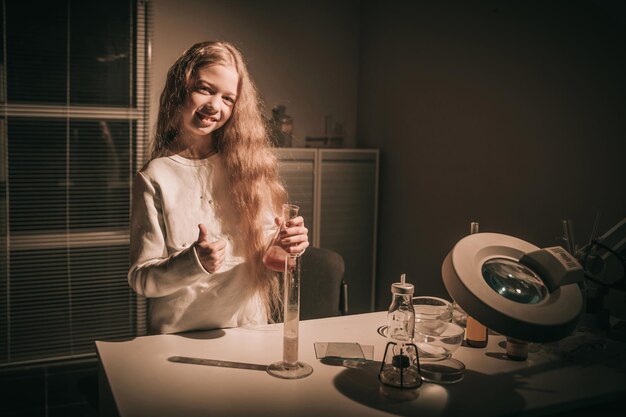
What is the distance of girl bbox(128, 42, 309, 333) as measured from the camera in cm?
164

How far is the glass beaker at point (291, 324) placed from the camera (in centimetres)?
128

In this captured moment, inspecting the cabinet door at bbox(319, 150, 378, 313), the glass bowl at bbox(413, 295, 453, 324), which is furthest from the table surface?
the cabinet door at bbox(319, 150, 378, 313)

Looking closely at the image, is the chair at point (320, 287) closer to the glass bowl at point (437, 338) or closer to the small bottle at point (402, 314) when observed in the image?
the glass bowl at point (437, 338)

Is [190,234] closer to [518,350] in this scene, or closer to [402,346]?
[402,346]

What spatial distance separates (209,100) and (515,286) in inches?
38.0

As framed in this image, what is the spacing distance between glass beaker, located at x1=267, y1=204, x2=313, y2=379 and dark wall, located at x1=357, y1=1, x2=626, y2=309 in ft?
5.19

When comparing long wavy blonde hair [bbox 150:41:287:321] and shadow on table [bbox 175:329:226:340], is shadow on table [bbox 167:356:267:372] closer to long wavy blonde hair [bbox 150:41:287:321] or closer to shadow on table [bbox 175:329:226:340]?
shadow on table [bbox 175:329:226:340]

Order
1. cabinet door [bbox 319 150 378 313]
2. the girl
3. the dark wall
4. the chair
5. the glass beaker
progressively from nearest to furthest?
the glass beaker
the girl
the chair
the dark wall
cabinet door [bbox 319 150 378 313]

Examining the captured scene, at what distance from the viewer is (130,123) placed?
126 inches

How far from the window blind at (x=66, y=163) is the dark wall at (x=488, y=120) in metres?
1.57

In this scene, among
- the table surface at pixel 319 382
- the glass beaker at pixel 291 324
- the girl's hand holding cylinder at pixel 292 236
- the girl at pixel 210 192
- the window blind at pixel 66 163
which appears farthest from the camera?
the window blind at pixel 66 163

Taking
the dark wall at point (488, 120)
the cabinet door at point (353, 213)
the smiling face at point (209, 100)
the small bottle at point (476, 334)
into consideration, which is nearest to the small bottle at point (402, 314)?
the small bottle at point (476, 334)

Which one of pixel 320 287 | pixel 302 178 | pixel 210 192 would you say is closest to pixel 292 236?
pixel 210 192

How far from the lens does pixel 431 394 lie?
1.23 metres
